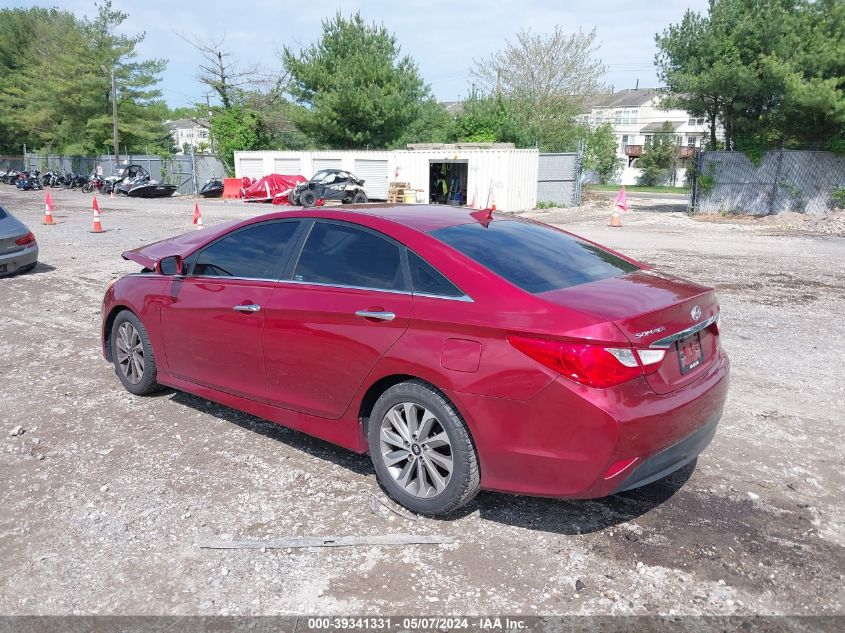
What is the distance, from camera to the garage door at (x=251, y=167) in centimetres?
3462

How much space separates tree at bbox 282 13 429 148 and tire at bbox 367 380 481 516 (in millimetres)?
32475

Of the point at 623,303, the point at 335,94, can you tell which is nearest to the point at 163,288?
the point at 623,303

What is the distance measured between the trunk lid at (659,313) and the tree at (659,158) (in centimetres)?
5891

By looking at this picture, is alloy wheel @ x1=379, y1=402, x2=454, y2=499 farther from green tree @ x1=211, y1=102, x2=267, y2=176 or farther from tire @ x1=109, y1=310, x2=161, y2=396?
green tree @ x1=211, y1=102, x2=267, y2=176

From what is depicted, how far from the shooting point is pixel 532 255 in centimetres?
374

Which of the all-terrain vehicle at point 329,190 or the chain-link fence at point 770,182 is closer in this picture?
the chain-link fence at point 770,182

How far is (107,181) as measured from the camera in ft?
108

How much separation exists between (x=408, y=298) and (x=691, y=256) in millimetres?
11046

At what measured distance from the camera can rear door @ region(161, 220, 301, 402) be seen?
4145mm

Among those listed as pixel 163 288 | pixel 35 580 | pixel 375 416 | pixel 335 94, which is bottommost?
pixel 35 580

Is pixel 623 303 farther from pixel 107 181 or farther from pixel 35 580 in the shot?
pixel 107 181

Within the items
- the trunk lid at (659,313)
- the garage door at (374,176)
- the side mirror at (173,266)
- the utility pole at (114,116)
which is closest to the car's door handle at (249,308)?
the side mirror at (173,266)

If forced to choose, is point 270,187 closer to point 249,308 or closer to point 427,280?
point 249,308

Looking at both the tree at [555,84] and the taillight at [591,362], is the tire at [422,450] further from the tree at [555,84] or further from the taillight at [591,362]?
the tree at [555,84]
